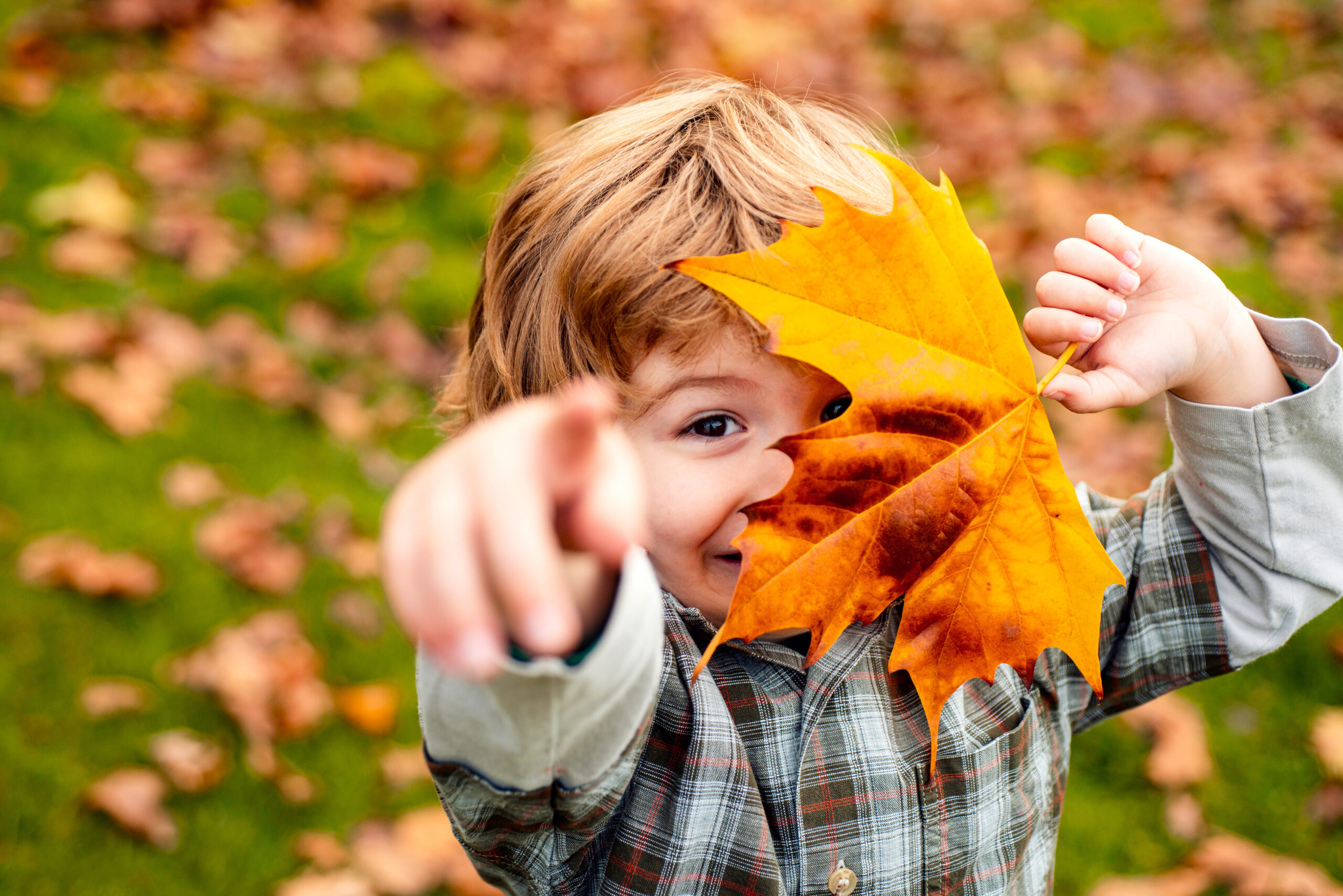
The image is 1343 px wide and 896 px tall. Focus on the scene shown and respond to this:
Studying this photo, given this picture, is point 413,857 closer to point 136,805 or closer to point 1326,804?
point 136,805

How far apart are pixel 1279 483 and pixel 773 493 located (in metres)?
0.62

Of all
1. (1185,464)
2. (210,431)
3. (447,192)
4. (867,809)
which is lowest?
(867,809)

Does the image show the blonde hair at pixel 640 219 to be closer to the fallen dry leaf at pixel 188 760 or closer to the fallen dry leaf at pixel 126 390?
the fallen dry leaf at pixel 188 760

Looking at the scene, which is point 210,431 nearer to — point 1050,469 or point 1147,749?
point 1050,469

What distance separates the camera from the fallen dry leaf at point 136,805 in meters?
1.78

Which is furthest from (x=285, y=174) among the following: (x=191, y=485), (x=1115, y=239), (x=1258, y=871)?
(x=1258, y=871)

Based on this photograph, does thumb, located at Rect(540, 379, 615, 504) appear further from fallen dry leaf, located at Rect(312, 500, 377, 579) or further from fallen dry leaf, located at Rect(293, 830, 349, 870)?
fallen dry leaf, located at Rect(312, 500, 377, 579)

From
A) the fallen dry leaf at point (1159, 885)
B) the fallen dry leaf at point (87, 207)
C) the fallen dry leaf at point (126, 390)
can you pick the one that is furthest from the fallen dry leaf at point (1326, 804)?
the fallen dry leaf at point (87, 207)

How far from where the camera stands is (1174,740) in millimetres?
2121

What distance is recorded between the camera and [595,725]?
82cm

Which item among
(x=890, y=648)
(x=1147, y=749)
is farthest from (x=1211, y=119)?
(x=890, y=648)

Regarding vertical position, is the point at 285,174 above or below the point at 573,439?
above

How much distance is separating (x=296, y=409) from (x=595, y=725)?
2.12 m

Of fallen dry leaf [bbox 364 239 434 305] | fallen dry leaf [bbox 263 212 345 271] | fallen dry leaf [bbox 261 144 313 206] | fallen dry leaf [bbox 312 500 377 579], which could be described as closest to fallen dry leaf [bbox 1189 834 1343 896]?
fallen dry leaf [bbox 312 500 377 579]
